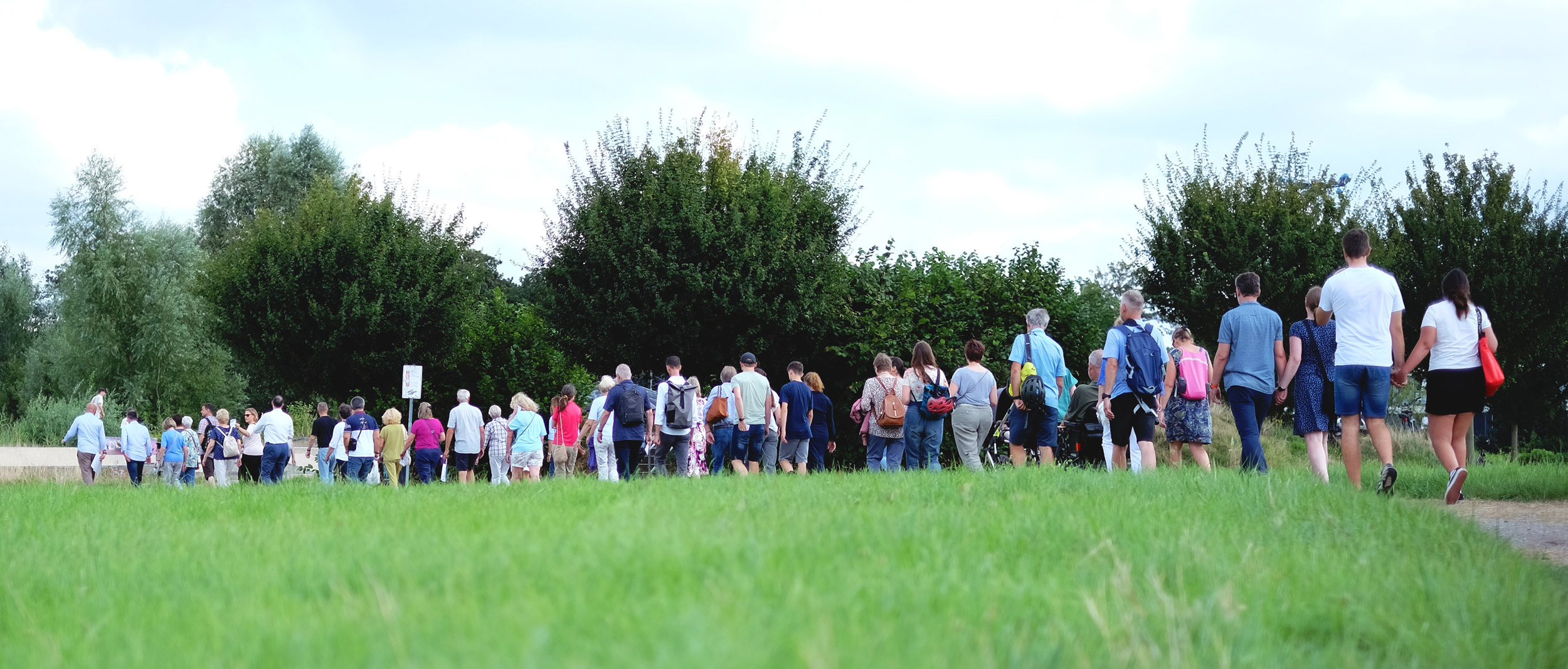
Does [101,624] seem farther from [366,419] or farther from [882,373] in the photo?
[366,419]

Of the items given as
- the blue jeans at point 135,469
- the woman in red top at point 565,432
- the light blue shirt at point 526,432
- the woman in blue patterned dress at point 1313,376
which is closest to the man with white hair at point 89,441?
the blue jeans at point 135,469

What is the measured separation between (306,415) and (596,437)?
27898 mm

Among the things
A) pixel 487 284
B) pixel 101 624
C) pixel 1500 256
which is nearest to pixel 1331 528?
Answer: pixel 101 624

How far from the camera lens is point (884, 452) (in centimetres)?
1418

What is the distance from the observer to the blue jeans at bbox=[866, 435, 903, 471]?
547 inches

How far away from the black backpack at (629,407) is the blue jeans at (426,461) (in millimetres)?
A: 5810

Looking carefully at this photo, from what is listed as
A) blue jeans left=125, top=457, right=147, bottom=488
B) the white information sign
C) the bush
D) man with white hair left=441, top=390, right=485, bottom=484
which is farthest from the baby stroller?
blue jeans left=125, top=457, right=147, bottom=488

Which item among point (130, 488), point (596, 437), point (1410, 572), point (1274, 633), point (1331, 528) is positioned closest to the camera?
point (1274, 633)

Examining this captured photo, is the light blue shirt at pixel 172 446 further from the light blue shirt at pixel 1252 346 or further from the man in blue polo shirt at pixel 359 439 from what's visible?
the light blue shirt at pixel 1252 346

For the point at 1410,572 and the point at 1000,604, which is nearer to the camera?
the point at 1000,604

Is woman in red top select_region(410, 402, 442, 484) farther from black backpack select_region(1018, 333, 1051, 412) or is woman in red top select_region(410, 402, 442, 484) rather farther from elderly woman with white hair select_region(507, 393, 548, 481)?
black backpack select_region(1018, 333, 1051, 412)

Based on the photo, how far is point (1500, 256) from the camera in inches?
1050

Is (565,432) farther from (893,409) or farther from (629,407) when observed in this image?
(893,409)

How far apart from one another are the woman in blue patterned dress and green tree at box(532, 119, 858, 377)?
13716mm
